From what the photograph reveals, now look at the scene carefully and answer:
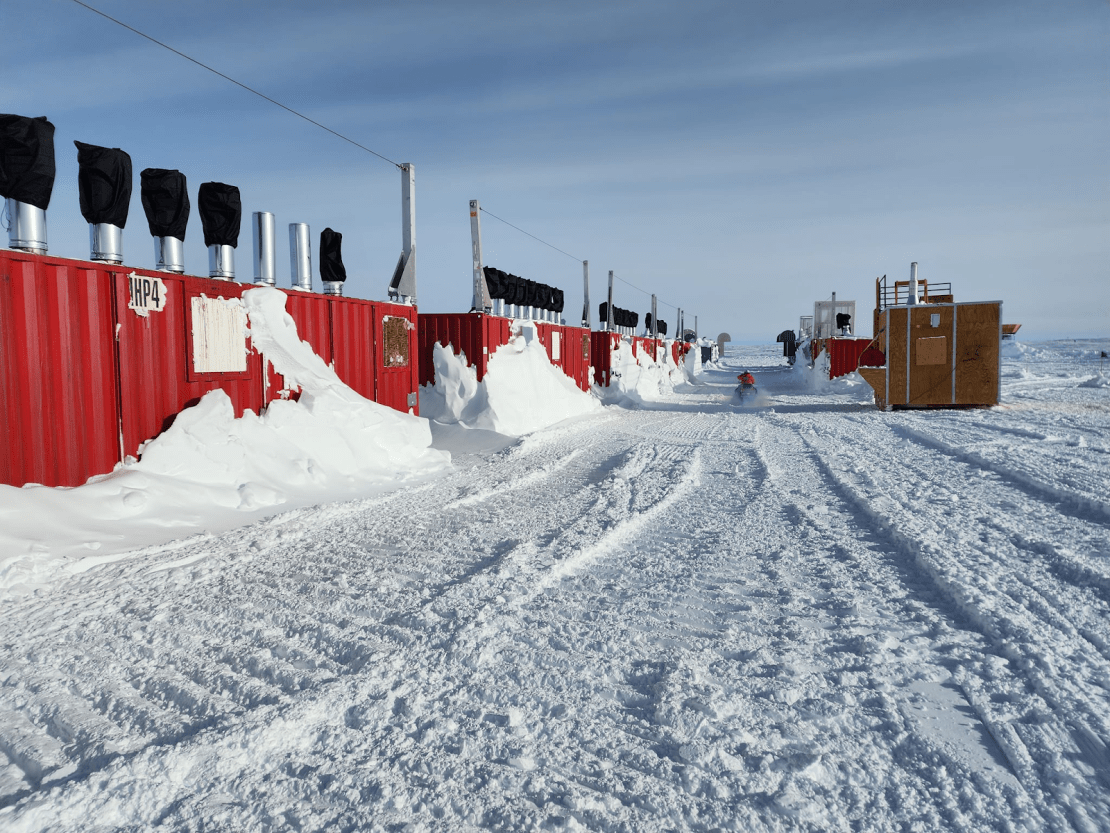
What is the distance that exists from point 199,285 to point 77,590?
14.3 feet

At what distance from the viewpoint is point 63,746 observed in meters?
2.92

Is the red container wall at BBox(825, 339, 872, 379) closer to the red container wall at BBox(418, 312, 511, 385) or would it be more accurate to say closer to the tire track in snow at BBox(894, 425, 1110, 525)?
the tire track in snow at BBox(894, 425, 1110, 525)

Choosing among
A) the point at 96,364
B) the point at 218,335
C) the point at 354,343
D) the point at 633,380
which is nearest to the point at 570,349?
the point at 633,380

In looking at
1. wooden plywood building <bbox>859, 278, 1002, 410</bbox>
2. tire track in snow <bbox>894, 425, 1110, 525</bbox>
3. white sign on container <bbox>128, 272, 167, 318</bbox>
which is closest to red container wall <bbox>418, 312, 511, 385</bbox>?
white sign on container <bbox>128, 272, 167, 318</bbox>

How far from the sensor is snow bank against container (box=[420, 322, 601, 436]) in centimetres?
1411

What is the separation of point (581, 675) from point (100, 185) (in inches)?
282

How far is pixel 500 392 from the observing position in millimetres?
14812

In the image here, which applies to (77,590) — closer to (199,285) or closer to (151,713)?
(151,713)

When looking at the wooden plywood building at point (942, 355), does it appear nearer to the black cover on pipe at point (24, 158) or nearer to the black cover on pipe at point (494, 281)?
the black cover on pipe at point (494, 281)

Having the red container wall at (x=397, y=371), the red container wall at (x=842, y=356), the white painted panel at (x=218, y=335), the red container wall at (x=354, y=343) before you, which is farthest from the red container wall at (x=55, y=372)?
the red container wall at (x=842, y=356)

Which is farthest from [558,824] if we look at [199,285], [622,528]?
[199,285]

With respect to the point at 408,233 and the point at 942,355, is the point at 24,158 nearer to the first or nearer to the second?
the point at 408,233

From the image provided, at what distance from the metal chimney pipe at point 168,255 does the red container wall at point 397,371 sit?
4108 millimetres

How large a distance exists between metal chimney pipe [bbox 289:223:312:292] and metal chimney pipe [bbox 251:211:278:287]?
0.63 meters
